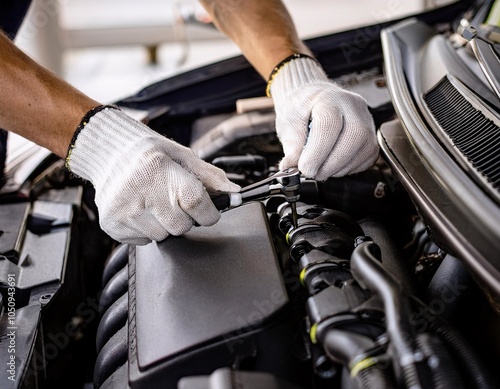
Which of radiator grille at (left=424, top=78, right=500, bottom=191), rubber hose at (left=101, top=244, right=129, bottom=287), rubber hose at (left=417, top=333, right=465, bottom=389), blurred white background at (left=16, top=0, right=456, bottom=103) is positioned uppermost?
radiator grille at (left=424, top=78, right=500, bottom=191)

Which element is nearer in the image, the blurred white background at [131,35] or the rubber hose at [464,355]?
the rubber hose at [464,355]

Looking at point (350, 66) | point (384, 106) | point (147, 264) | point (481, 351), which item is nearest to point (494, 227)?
point (481, 351)

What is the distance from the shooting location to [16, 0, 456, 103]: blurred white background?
145 inches

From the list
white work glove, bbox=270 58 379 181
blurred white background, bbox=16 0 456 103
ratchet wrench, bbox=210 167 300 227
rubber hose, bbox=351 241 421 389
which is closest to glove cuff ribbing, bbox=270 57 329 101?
white work glove, bbox=270 58 379 181

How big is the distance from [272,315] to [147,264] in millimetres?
263

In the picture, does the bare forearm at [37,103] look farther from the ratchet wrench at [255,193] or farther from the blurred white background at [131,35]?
the blurred white background at [131,35]

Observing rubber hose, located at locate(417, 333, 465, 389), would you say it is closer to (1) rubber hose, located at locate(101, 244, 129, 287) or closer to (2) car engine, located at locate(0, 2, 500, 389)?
(2) car engine, located at locate(0, 2, 500, 389)

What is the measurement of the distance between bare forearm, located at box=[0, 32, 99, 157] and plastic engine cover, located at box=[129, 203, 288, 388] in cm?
28

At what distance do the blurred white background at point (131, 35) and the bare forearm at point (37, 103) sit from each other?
254 centimetres

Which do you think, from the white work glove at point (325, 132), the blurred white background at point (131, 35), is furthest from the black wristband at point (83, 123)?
the blurred white background at point (131, 35)

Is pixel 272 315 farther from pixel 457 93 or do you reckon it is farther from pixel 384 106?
pixel 384 106

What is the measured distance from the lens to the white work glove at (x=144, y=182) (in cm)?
95

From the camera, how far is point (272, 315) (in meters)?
0.78

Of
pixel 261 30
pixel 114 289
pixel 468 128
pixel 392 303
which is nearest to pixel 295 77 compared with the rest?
pixel 261 30
